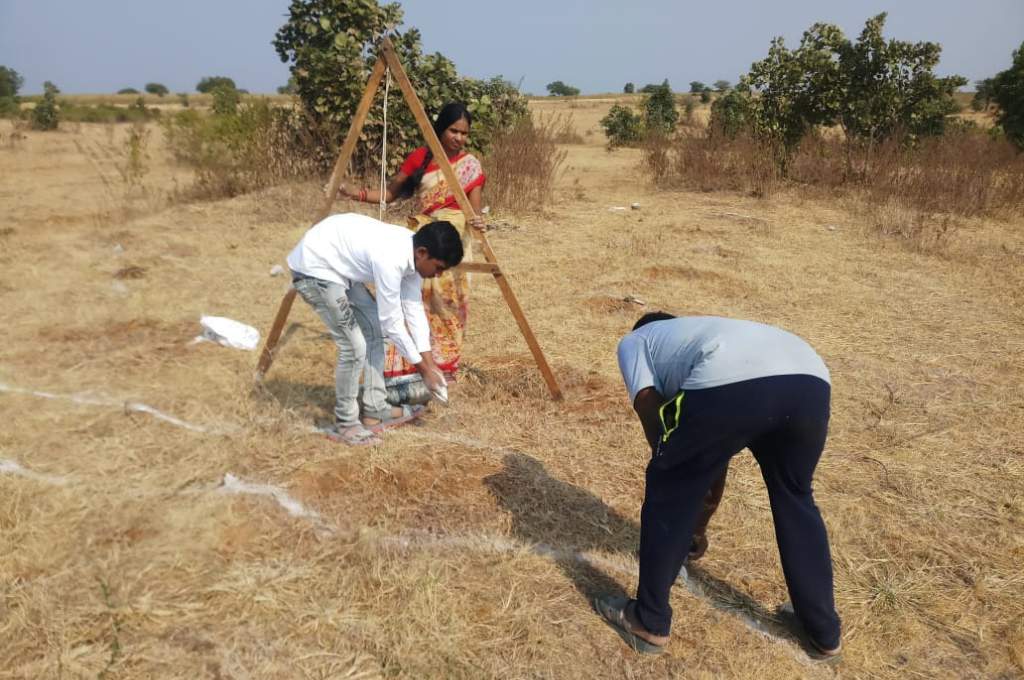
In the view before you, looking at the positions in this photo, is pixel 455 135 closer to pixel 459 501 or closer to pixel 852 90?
pixel 459 501

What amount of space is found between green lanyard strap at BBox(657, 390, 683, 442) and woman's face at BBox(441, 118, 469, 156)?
2.14 meters

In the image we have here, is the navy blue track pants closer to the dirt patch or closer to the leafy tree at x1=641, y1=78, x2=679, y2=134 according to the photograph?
the dirt patch

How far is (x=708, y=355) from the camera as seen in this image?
70.1 inches

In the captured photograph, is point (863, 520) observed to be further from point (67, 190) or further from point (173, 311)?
point (67, 190)

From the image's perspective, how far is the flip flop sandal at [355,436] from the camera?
3176 mm

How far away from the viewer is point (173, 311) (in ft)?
16.4

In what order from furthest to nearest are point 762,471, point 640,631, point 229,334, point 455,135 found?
point 229,334, point 455,135, point 640,631, point 762,471

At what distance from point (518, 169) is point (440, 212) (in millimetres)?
5752

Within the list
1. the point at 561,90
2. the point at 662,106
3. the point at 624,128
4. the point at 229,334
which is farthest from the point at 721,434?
the point at 561,90

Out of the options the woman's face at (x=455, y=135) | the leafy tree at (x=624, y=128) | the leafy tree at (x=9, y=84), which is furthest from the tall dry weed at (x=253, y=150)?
the leafy tree at (x=9, y=84)

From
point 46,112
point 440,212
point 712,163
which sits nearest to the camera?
point 440,212

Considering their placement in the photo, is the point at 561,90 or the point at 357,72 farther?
the point at 561,90

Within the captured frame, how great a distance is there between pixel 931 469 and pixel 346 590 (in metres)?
2.84

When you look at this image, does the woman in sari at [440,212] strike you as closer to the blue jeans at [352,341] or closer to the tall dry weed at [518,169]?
the blue jeans at [352,341]
